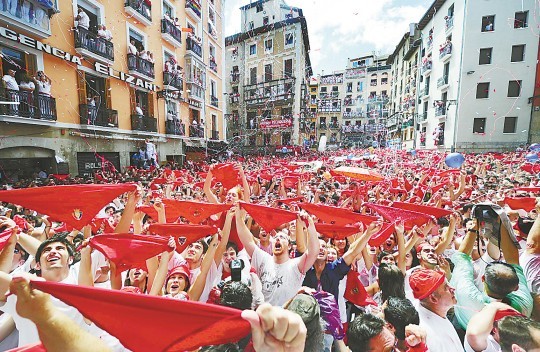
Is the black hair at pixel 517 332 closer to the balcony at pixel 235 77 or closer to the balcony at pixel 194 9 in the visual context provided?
the balcony at pixel 194 9

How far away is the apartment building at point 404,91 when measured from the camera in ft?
109

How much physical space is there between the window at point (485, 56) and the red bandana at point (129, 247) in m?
28.0

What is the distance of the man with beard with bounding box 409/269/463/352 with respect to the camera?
2.08 metres

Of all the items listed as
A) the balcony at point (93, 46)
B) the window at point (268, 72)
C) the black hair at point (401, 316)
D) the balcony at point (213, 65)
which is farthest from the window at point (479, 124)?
the balcony at point (93, 46)

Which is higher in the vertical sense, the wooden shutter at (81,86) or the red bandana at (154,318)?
the wooden shutter at (81,86)

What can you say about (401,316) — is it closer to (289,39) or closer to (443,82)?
(443,82)

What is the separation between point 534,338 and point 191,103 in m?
20.4

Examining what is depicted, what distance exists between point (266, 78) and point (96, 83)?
21.9m

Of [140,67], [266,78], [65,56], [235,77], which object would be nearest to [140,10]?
[140,67]

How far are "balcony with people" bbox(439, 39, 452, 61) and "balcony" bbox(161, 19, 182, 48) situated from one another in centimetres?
2200

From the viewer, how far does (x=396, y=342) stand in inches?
85.2

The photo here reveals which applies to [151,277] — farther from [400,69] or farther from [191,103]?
[400,69]

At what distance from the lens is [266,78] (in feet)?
105

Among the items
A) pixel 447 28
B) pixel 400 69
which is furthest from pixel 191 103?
pixel 400 69
